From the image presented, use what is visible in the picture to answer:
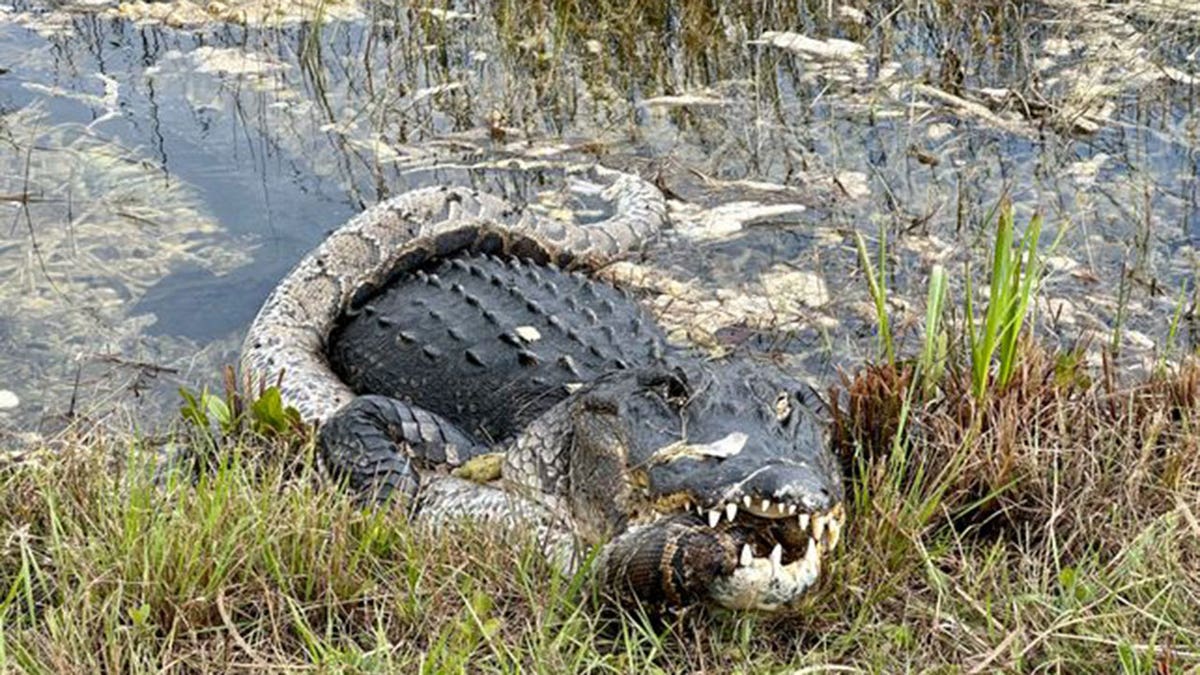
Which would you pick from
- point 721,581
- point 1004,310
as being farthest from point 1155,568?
point 721,581

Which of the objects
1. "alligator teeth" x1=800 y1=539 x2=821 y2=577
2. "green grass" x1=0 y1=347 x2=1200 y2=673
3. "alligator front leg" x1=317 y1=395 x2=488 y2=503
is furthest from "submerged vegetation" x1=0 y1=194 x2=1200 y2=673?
"alligator front leg" x1=317 y1=395 x2=488 y2=503

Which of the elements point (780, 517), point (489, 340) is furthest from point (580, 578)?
point (489, 340)

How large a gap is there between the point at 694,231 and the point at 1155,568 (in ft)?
10.0

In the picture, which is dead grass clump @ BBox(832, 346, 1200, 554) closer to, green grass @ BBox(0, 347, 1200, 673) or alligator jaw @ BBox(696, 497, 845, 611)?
green grass @ BBox(0, 347, 1200, 673)

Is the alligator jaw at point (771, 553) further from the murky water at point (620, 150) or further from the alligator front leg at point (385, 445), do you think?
the murky water at point (620, 150)

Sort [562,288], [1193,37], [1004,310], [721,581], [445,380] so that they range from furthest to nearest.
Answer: [1193,37], [562,288], [445,380], [1004,310], [721,581]

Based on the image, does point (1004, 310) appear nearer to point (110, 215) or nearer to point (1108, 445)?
point (1108, 445)

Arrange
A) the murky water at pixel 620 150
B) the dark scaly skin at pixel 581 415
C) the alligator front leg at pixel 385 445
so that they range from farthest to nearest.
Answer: the murky water at pixel 620 150 → the alligator front leg at pixel 385 445 → the dark scaly skin at pixel 581 415

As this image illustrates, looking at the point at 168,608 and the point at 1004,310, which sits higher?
the point at 1004,310

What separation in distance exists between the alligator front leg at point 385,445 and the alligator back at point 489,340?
0.19m

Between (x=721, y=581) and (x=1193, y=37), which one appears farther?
(x=1193, y=37)

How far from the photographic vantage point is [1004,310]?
153 inches

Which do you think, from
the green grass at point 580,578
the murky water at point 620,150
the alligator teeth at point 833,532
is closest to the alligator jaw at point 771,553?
the alligator teeth at point 833,532

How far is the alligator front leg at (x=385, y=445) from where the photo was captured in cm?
435
